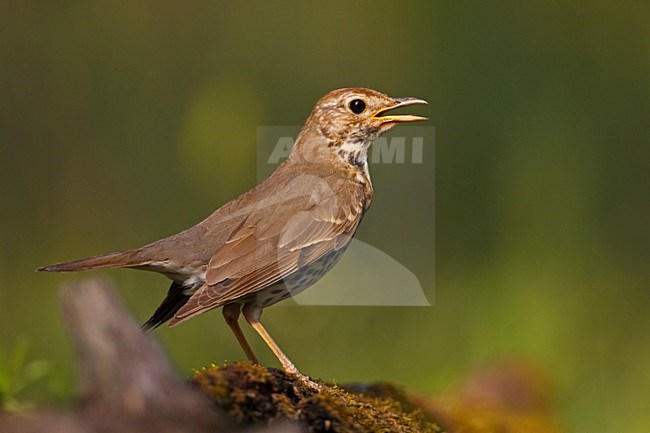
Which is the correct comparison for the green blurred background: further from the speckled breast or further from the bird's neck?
the speckled breast

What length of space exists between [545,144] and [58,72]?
380 centimetres

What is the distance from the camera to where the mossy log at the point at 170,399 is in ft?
8.26

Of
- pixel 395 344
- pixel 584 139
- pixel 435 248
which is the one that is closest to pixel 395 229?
pixel 435 248

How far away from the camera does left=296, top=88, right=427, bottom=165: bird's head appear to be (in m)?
5.55

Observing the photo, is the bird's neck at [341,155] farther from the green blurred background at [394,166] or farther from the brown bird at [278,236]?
the green blurred background at [394,166]

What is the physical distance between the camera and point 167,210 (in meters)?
7.44

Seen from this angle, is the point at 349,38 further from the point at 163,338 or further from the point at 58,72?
the point at 163,338

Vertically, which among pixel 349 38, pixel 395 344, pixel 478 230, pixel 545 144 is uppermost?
pixel 349 38

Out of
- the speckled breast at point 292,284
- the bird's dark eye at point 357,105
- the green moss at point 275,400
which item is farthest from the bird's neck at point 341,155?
the green moss at point 275,400

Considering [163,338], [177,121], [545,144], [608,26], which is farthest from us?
[608,26]

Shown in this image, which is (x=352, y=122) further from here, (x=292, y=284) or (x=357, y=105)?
(x=292, y=284)

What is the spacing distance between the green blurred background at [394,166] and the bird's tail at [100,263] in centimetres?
184

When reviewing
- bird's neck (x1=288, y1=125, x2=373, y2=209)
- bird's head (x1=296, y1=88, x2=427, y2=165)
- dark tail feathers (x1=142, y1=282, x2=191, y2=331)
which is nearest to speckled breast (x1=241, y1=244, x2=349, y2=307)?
dark tail feathers (x1=142, y1=282, x2=191, y2=331)

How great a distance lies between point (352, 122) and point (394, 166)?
68.6 inches
